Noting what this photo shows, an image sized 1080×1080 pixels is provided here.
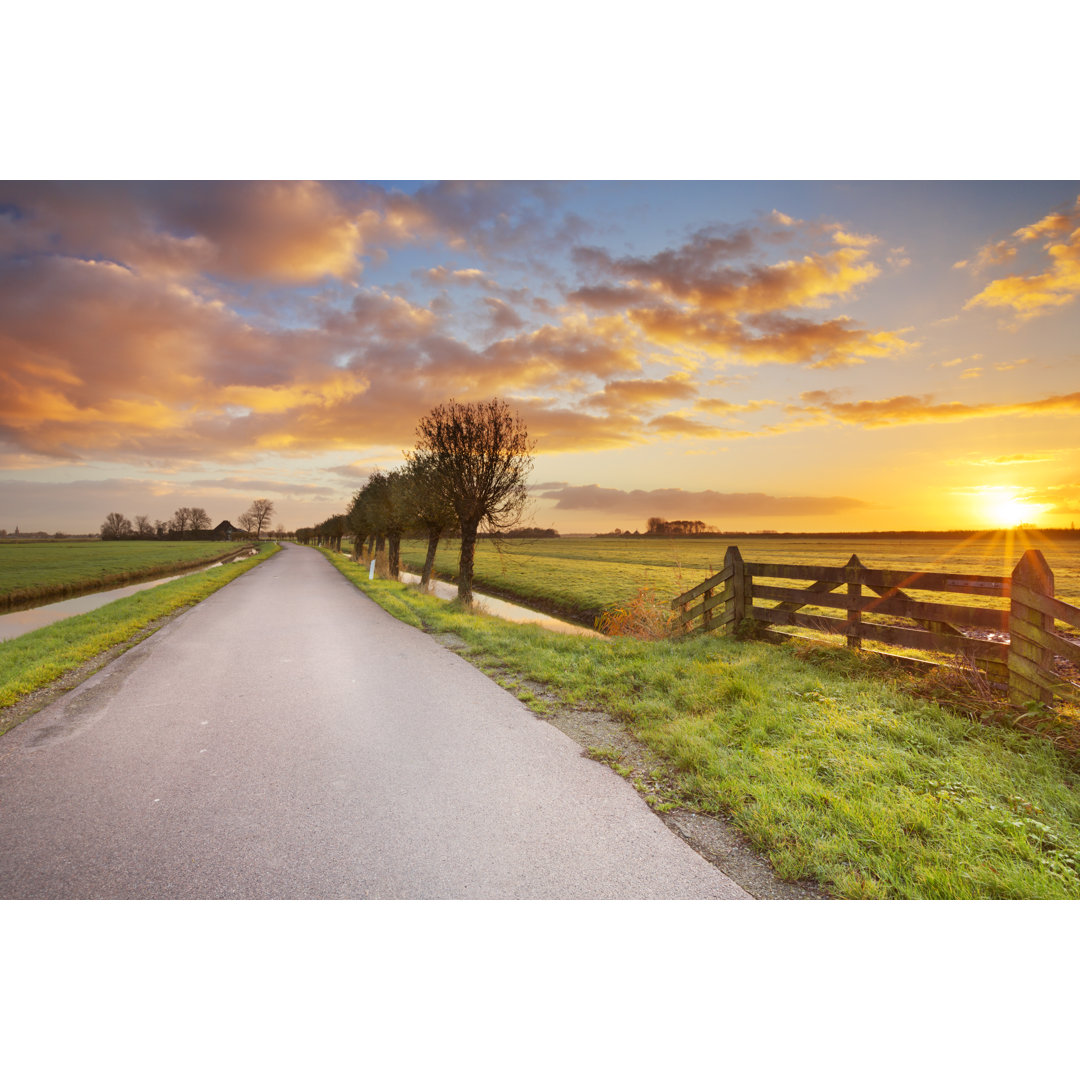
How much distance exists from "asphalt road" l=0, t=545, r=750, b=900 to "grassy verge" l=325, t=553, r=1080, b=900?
0.78 meters

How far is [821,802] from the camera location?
4281mm

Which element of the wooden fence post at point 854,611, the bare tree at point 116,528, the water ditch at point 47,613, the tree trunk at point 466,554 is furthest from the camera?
the bare tree at point 116,528

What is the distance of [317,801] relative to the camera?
14.4ft

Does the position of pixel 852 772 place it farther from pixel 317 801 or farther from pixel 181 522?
pixel 181 522

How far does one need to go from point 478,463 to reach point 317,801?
50.5 feet

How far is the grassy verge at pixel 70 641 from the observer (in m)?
8.03

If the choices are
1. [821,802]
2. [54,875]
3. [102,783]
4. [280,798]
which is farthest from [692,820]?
[102,783]

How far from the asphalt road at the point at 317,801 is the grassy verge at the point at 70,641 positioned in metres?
0.85

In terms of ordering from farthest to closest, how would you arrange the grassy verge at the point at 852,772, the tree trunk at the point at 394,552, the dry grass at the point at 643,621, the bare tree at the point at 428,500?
the tree trunk at the point at 394,552
the bare tree at the point at 428,500
the dry grass at the point at 643,621
the grassy verge at the point at 852,772

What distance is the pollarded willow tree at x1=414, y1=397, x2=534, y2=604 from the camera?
18969 mm

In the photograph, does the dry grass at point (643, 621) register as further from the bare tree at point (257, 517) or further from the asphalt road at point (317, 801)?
the bare tree at point (257, 517)

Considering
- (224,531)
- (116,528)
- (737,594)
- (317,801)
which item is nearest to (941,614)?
(737,594)

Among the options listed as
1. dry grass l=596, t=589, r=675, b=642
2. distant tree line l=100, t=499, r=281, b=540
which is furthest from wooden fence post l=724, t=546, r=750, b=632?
distant tree line l=100, t=499, r=281, b=540

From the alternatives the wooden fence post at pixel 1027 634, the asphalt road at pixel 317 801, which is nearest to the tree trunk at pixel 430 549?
the asphalt road at pixel 317 801
